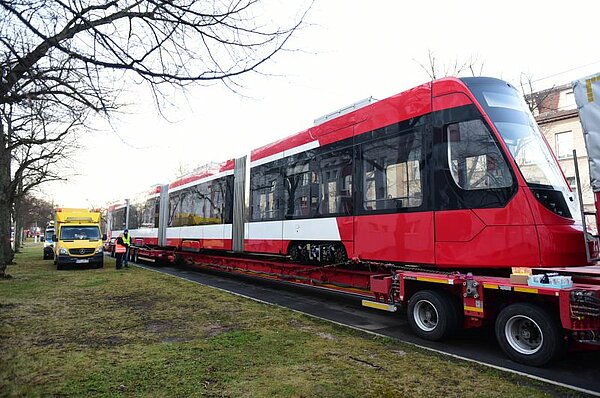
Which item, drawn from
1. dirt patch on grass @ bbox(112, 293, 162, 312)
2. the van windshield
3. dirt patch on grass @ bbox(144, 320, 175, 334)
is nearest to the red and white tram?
dirt patch on grass @ bbox(112, 293, 162, 312)

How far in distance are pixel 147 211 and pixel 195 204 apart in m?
7.21

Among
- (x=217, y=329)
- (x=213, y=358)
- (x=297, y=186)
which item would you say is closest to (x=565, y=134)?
(x=297, y=186)

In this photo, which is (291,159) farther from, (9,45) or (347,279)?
(9,45)

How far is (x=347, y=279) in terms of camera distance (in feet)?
28.2

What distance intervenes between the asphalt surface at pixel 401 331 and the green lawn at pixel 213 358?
0.46 m

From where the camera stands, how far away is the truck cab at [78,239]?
1739cm

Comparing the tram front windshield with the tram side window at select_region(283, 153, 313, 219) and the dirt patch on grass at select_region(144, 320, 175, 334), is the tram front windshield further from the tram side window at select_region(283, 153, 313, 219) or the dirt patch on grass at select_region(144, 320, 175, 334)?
the dirt patch on grass at select_region(144, 320, 175, 334)

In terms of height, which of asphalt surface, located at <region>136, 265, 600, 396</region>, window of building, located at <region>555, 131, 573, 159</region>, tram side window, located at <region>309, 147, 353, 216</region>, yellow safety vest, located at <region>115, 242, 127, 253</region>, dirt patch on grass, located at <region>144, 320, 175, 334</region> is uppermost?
window of building, located at <region>555, 131, 573, 159</region>

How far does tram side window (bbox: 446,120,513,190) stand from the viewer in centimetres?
550

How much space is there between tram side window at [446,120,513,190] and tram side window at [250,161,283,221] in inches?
205

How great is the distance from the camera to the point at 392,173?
23.0 ft

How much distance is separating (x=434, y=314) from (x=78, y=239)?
17.2 meters

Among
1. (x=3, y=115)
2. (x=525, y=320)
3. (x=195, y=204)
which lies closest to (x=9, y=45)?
(x=3, y=115)

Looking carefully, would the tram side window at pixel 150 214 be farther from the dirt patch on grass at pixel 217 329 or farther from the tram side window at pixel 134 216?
the dirt patch on grass at pixel 217 329
